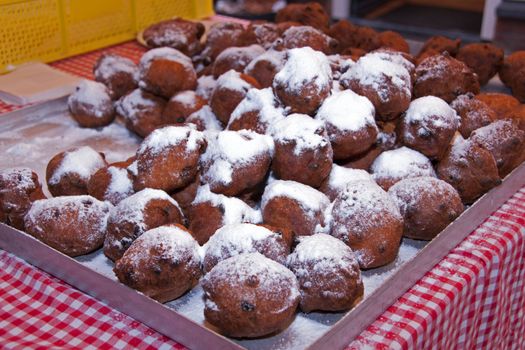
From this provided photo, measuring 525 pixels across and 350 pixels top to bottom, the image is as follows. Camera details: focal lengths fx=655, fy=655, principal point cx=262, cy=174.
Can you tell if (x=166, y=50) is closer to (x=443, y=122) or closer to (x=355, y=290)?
(x=443, y=122)

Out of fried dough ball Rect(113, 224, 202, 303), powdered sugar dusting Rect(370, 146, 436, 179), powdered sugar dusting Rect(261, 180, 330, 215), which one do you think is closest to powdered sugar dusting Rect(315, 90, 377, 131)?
powdered sugar dusting Rect(370, 146, 436, 179)

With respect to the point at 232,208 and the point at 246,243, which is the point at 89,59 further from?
the point at 246,243

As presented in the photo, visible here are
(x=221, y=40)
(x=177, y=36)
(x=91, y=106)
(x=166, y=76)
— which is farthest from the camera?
(x=177, y=36)

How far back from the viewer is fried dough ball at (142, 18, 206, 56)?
3047 millimetres

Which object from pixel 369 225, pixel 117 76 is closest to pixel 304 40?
pixel 117 76

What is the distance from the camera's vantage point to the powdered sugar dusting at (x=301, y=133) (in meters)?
1.74

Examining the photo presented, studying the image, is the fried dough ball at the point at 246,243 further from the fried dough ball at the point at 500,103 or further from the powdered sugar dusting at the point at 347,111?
the fried dough ball at the point at 500,103

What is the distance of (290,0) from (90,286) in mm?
5816

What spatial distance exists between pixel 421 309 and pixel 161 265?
2.00 feet

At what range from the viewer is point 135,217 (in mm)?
1637

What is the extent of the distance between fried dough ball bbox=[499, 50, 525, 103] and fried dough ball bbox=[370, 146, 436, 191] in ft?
3.03

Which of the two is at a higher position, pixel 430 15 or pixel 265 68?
pixel 265 68

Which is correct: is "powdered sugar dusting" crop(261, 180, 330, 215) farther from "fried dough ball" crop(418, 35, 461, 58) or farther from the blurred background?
the blurred background

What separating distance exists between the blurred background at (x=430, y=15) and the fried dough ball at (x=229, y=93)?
11.7 feet
